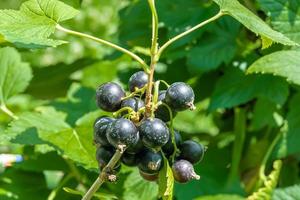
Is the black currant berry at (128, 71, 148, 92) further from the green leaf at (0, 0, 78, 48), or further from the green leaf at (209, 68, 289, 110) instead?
the green leaf at (209, 68, 289, 110)

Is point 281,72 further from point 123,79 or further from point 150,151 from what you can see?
point 123,79

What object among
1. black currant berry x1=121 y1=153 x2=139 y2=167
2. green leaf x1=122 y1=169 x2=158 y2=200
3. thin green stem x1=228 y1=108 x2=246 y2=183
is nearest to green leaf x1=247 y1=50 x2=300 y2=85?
black currant berry x1=121 y1=153 x2=139 y2=167

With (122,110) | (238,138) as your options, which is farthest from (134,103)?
(238,138)

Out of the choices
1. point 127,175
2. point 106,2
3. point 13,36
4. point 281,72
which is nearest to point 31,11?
point 13,36

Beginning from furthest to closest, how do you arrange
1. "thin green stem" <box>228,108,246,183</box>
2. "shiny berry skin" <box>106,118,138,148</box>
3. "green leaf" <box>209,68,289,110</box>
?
1. "thin green stem" <box>228,108,246,183</box>
2. "green leaf" <box>209,68,289,110</box>
3. "shiny berry skin" <box>106,118,138,148</box>

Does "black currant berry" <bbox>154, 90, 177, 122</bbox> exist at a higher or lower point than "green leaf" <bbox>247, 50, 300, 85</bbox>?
higher

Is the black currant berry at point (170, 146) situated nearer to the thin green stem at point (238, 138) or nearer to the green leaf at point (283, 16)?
the green leaf at point (283, 16)

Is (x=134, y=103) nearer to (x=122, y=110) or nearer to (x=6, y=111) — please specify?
(x=122, y=110)

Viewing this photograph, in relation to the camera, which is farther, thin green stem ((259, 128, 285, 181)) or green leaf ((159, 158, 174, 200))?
thin green stem ((259, 128, 285, 181))
